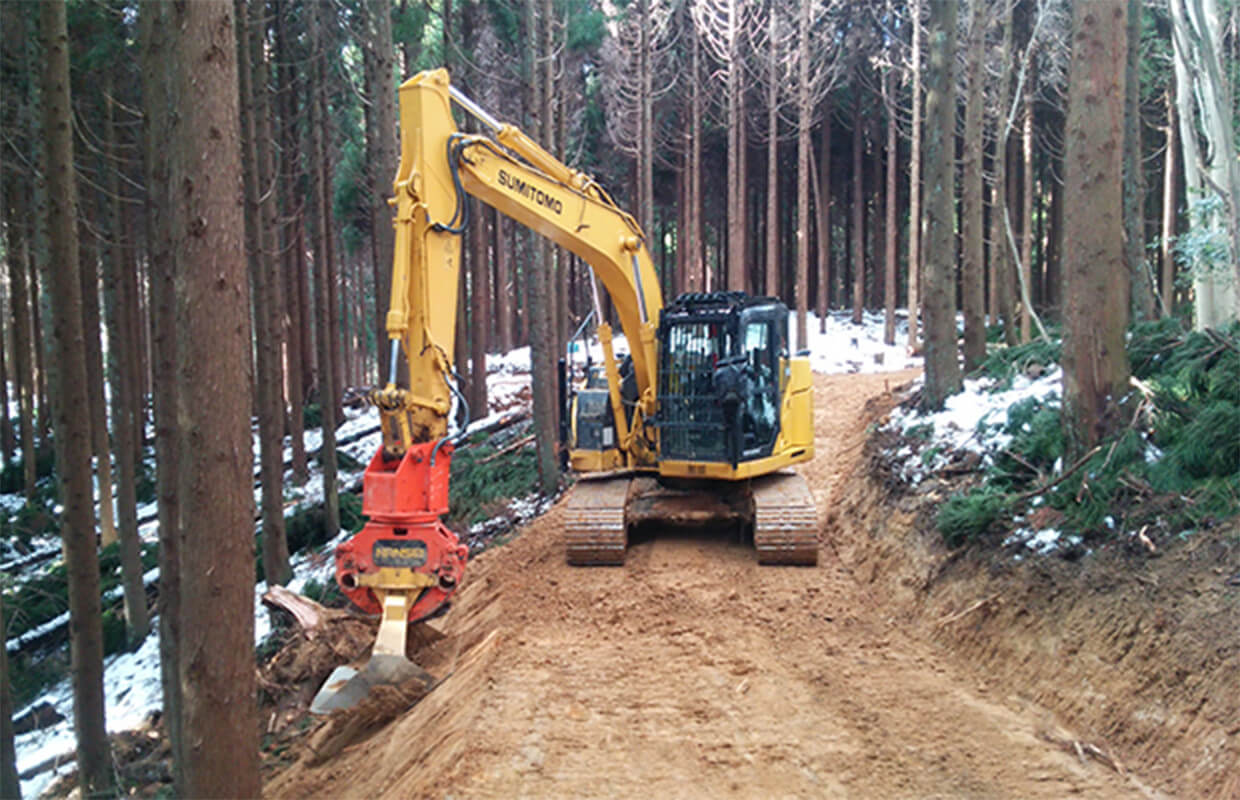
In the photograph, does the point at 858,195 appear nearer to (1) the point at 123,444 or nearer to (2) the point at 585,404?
(2) the point at 585,404

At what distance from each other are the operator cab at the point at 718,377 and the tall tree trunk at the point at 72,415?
5.30m

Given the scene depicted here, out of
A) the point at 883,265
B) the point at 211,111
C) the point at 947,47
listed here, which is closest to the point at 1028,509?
the point at 211,111

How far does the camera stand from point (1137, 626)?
219 inches

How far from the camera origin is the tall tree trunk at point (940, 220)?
12.3 m

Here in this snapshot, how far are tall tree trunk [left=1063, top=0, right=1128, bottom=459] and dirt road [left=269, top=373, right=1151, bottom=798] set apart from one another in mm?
2440

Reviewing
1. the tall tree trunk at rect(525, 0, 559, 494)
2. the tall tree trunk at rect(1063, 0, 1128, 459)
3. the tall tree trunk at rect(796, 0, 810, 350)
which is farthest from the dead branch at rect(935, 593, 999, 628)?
the tall tree trunk at rect(796, 0, 810, 350)

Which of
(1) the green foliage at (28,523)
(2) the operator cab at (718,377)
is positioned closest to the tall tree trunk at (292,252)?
(1) the green foliage at (28,523)

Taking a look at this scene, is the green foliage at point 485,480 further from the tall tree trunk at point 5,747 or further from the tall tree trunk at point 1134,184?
the tall tree trunk at point 1134,184

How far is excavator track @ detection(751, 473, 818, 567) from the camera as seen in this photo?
349 inches

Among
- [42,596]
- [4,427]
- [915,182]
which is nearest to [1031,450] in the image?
[42,596]

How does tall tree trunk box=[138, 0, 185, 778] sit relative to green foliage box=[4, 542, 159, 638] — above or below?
above

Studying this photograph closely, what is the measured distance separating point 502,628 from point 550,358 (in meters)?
6.80

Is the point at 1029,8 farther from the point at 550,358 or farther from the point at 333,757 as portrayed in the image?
the point at 333,757

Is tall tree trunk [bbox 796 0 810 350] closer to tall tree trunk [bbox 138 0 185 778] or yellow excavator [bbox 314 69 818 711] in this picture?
yellow excavator [bbox 314 69 818 711]
